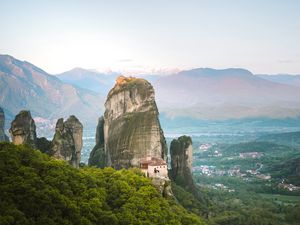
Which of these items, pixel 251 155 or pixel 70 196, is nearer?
pixel 70 196

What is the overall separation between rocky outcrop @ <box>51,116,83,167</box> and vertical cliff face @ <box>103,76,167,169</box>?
15.8ft

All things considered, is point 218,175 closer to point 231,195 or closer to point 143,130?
point 231,195

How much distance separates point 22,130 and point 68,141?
19.9ft

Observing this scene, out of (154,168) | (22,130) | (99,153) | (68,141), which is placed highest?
(22,130)

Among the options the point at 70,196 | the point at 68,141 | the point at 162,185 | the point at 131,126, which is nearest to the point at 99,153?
the point at 131,126

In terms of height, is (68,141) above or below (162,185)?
above

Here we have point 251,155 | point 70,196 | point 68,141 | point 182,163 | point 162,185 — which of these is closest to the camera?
point 70,196

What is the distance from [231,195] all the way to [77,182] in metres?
58.4

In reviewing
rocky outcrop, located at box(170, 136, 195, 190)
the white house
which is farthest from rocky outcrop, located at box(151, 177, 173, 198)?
rocky outcrop, located at box(170, 136, 195, 190)

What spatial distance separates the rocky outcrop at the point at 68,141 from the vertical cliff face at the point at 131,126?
4.81 m

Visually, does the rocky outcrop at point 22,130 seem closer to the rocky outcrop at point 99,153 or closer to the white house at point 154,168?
the rocky outcrop at point 99,153

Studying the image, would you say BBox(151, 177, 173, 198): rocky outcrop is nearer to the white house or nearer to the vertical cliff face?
the white house

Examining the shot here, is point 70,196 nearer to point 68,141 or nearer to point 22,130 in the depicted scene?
point 22,130

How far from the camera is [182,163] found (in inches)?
2783
